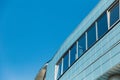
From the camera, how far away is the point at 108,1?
13.9 metres

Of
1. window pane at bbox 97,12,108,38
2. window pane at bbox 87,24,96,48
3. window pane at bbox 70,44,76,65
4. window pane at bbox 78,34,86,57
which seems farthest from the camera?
window pane at bbox 70,44,76,65

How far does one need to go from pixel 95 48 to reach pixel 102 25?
1.16 metres

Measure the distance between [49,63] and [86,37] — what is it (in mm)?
5671

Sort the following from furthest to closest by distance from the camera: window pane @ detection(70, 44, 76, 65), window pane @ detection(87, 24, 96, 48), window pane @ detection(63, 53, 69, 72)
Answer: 1. window pane @ detection(63, 53, 69, 72)
2. window pane @ detection(70, 44, 76, 65)
3. window pane @ detection(87, 24, 96, 48)

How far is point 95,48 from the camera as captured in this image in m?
13.5

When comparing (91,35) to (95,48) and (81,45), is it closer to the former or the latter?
(81,45)

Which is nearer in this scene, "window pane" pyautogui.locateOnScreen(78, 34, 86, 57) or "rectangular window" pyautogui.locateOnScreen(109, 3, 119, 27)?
"rectangular window" pyautogui.locateOnScreen(109, 3, 119, 27)

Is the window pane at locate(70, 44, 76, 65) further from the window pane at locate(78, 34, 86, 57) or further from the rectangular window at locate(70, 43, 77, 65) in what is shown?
the window pane at locate(78, 34, 86, 57)

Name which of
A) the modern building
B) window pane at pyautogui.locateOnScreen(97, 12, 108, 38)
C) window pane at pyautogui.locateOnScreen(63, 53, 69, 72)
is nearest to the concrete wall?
the modern building

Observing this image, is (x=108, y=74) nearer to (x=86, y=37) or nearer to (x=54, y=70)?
(x=86, y=37)

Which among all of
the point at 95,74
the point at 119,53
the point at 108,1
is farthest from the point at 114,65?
the point at 108,1

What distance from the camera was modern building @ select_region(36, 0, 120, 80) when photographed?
475 inches

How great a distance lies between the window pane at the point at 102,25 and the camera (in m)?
13.5

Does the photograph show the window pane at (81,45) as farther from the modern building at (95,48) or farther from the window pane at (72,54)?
the window pane at (72,54)
